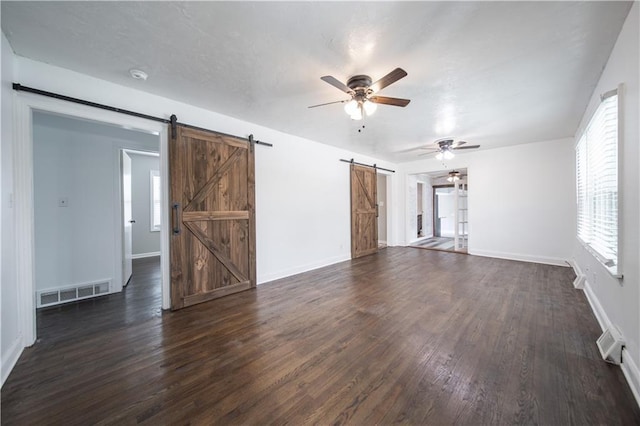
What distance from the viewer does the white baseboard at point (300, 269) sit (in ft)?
13.7

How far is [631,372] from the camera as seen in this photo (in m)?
1.71

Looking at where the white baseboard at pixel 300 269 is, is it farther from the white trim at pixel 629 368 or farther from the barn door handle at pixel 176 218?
the white trim at pixel 629 368

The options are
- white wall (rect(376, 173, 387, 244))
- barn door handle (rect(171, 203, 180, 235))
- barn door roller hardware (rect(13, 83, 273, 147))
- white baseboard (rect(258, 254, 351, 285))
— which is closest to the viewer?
barn door roller hardware (rect(13, 83, 273, 147))

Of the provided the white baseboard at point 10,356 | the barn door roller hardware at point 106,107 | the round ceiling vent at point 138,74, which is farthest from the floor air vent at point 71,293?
the round ceiling vent at point 138,74

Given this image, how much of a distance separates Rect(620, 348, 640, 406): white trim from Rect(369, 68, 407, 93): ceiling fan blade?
2.70 metres

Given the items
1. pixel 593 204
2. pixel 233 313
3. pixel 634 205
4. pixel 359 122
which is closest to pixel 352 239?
pixel 359 122

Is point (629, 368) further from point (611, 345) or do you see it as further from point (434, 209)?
point (434, 209)

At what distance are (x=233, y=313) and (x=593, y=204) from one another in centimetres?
485

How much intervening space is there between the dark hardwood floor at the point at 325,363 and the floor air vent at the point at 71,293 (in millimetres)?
321

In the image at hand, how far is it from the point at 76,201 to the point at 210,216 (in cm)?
195

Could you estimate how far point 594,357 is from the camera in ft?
6.63

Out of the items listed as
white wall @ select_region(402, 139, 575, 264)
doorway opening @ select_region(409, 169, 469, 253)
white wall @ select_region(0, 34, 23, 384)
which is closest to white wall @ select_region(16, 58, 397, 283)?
white wall @ select_region(0, 34, 23, 384)

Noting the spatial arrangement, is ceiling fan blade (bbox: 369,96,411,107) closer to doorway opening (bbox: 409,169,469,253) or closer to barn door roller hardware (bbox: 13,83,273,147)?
barn door roller hardware (bbox: 13,83,273,147)

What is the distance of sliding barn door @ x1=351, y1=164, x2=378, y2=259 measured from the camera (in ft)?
19.7
